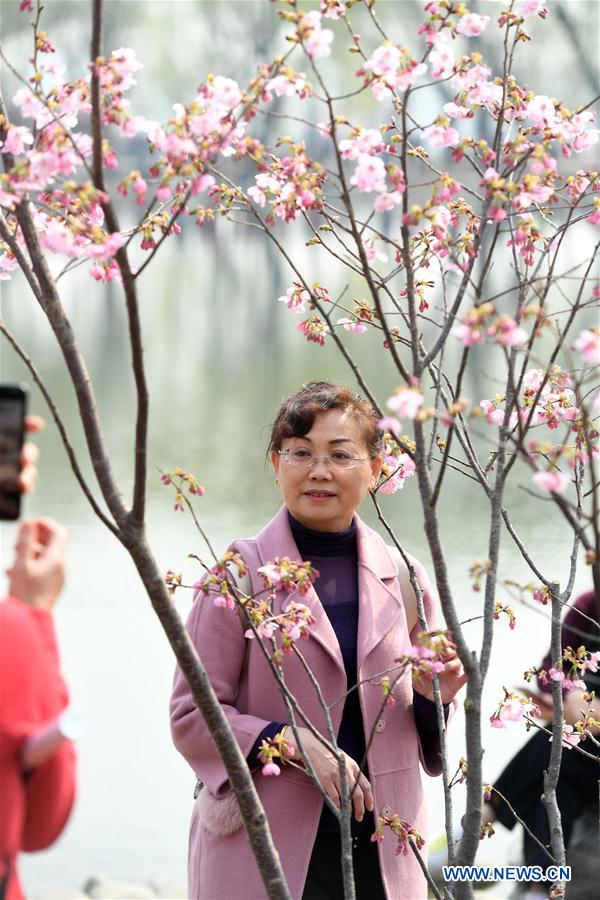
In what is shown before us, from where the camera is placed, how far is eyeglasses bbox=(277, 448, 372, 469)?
2320mm

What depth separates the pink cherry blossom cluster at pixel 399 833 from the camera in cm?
219

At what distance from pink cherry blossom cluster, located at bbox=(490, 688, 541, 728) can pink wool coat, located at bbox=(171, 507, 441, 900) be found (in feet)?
0.56

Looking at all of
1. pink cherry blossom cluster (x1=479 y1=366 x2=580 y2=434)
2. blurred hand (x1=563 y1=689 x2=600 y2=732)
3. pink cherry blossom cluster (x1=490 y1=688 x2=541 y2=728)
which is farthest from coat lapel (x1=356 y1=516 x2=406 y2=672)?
blurred hand (x1=563 y1=689 x2=600 y2=732)

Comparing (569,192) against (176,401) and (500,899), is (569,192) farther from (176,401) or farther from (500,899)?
(176,401)

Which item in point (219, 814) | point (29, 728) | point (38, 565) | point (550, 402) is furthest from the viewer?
point (550, 402)

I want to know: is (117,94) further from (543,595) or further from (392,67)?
(543,595)

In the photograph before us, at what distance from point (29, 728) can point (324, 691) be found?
3.45 feet

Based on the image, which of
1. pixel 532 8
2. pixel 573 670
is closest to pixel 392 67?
pixel 532 8

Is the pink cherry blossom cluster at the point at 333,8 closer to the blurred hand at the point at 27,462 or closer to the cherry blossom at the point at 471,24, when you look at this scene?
the cherry blossom at the point at 471,24

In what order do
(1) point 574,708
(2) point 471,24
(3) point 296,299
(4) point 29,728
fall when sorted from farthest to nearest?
(1) point 574,708
(3) point 296,299
(2) point 471,24
(4) point 29,728

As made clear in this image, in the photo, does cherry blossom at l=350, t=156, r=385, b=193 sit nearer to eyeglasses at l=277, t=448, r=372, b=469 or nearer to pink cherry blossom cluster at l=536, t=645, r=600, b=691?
eyeglasses at l=277, t=448, r=372, b=469

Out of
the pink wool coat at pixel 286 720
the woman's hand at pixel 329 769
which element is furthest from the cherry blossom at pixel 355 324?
the woman's hand at pixel 329 769

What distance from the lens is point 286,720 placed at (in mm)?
2232

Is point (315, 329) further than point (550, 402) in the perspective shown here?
No
